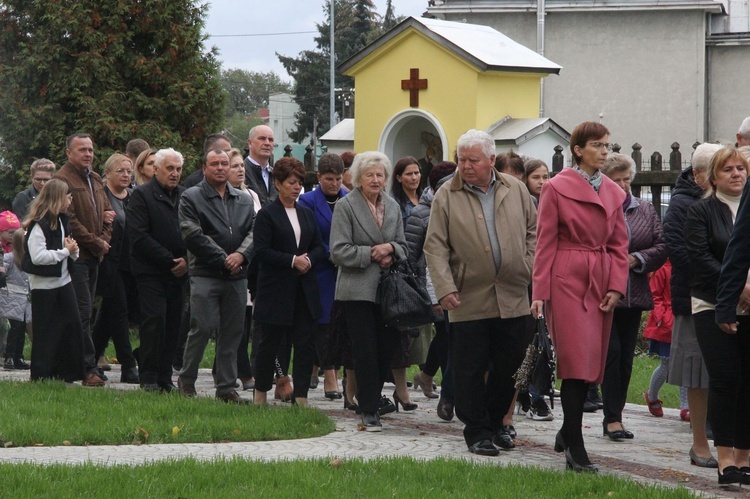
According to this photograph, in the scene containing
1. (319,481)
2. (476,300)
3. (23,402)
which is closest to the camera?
(319,481)


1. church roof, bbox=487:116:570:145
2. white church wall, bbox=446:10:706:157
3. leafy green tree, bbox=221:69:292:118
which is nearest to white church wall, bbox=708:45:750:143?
white church wall, bbox=446:10:706:157

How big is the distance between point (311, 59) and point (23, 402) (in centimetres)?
6903

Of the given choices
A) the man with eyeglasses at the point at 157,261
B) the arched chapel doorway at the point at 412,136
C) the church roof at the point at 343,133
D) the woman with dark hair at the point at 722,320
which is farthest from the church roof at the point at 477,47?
the woman with dark hair at the point at 722,320

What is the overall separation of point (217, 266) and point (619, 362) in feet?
11.2

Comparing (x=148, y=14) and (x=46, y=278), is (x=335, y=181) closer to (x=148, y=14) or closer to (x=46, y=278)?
(x=46, y=278)

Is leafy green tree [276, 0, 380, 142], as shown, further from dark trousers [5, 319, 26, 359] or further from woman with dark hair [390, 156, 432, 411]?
woman with dark hair [390, 156, 432, 411]

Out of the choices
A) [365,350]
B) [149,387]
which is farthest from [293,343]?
[149,387]

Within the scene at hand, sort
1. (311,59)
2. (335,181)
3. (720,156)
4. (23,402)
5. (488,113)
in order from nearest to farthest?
1. (720,156)
2. (23,402)
3. (335,181)
4. (488,113)
5. (311,59)

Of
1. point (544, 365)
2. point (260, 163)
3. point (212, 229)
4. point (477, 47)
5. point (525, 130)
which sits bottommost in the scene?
point (544, 365)

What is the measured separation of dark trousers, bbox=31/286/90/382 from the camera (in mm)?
11391

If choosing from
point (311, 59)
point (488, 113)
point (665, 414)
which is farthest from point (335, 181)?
point (311, 59)

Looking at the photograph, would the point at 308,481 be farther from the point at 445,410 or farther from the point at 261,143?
the point at 261,143

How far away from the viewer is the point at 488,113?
2295cm

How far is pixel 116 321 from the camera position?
1275 cm
